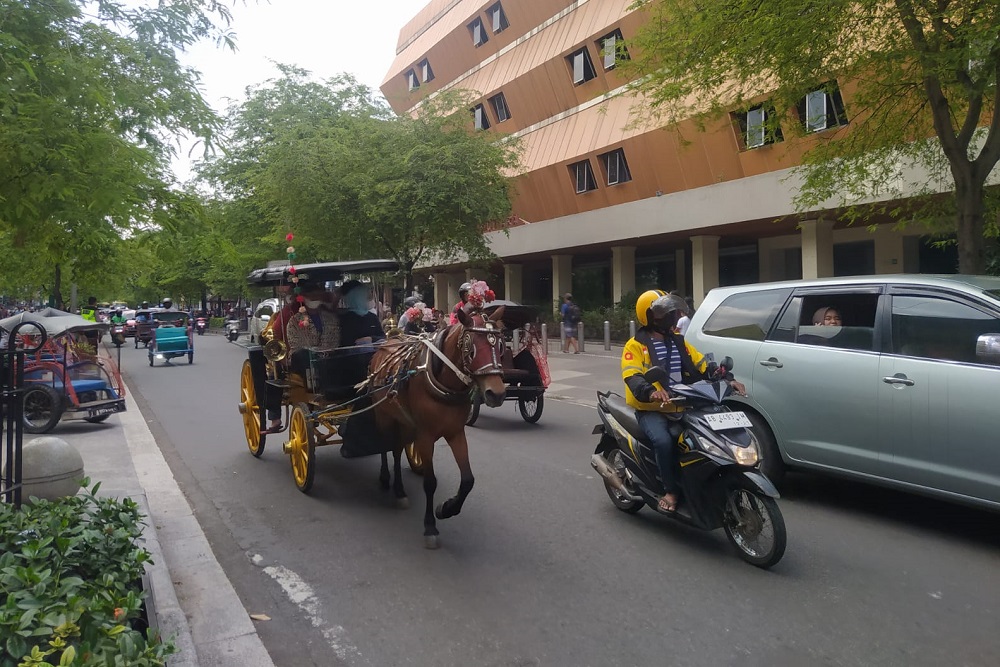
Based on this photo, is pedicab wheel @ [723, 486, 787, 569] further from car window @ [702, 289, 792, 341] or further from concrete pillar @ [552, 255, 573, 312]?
concrete pillar @ [552, 255, 573, 312]

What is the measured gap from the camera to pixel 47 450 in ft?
17.4

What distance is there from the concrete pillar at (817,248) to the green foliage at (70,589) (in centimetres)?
2082

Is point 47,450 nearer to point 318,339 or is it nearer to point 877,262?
point 318,339

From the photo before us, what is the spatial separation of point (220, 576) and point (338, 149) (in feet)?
63.4

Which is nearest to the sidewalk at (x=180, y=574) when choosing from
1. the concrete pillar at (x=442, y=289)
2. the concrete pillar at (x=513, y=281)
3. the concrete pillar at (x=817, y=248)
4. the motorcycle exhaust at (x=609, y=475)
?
the motorcycle exhaust at (x=609, y=475)

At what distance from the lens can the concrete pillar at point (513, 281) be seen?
36.5 metres

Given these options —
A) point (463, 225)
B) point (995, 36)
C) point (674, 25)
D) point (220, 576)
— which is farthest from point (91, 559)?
point (463, 225)

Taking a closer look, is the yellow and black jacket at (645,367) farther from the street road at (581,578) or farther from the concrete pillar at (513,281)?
the concrete pillar at (513,281)

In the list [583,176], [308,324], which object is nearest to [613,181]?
[583,176]

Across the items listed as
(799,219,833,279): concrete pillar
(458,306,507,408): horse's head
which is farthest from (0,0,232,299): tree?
(799,219,833,279): concrete pillar

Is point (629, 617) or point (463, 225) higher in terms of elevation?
point (463, 225)

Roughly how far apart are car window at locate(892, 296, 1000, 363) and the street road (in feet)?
4.71

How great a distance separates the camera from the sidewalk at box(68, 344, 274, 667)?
3877 millimetres

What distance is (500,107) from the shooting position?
109 ft
